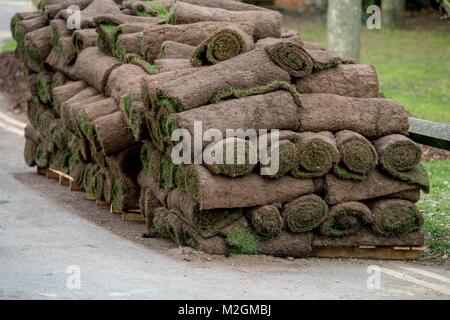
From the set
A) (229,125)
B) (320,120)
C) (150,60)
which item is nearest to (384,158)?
(320,120)

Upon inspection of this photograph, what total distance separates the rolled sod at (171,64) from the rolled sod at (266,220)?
6.46 feet

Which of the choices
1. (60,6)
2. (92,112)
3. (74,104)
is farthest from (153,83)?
(60,6)

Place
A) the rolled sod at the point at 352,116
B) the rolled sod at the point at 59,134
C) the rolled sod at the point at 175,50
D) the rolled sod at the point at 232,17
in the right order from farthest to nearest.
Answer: the rolled sod at the point at 59,134
the rolled sod at the point at 232,17
the rolled sod at the point at 175,50
the rolled sod at the point at 352,116

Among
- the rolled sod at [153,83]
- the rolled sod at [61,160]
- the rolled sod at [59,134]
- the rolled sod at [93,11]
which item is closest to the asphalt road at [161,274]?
the rolled sod at [153,83]

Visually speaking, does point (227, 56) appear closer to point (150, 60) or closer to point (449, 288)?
point (150, 60)

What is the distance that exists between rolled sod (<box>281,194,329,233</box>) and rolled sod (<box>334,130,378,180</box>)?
0.36m

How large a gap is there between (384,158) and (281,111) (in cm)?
111

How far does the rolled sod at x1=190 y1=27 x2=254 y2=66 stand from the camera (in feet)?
38.4

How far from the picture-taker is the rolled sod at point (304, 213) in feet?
36.2

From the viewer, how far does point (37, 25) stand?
17000 millimetres

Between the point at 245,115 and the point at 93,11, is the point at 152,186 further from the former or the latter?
the point at 93,11

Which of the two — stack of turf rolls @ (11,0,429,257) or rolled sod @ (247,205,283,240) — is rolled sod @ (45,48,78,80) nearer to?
stack of turf rolls @ (11,0,429,257)

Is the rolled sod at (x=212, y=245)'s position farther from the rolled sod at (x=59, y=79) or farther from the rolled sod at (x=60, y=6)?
the rolled sod at (x=60, y=6)

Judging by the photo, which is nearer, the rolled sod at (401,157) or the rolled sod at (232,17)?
the rolled sod at (401,157)
